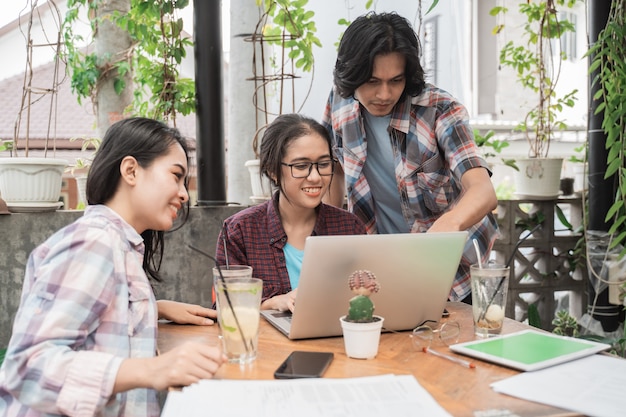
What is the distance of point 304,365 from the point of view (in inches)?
42.9

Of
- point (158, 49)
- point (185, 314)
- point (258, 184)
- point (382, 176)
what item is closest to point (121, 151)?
point (185, 314)

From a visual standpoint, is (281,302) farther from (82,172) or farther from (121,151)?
(82,172)

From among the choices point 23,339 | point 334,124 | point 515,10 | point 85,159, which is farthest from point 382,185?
point 515,10

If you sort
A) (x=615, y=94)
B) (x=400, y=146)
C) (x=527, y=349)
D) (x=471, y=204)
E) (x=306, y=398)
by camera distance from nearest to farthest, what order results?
(x=306, y=398)
(x=527, y=349)
(x=471, y=204)
(x=400, y=146)
(x=615, y=94)

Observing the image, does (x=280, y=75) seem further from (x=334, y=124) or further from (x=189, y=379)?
(x=189, y=379)

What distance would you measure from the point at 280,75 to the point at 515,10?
375 cm

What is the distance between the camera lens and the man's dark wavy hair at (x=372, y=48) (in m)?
1.83

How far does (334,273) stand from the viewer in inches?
47.1

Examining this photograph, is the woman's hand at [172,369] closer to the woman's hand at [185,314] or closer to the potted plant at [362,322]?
the potted plant at [362,322]

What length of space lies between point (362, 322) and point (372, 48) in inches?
38.1

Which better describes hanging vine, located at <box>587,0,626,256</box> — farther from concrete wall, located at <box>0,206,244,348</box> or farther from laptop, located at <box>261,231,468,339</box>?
concrete wall, located at <box>0,206,244,348</box>

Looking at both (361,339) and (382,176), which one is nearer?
(361,339)

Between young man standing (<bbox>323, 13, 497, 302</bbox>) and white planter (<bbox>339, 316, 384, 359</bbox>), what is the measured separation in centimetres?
54

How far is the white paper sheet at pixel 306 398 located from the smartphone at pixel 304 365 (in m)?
0.02
